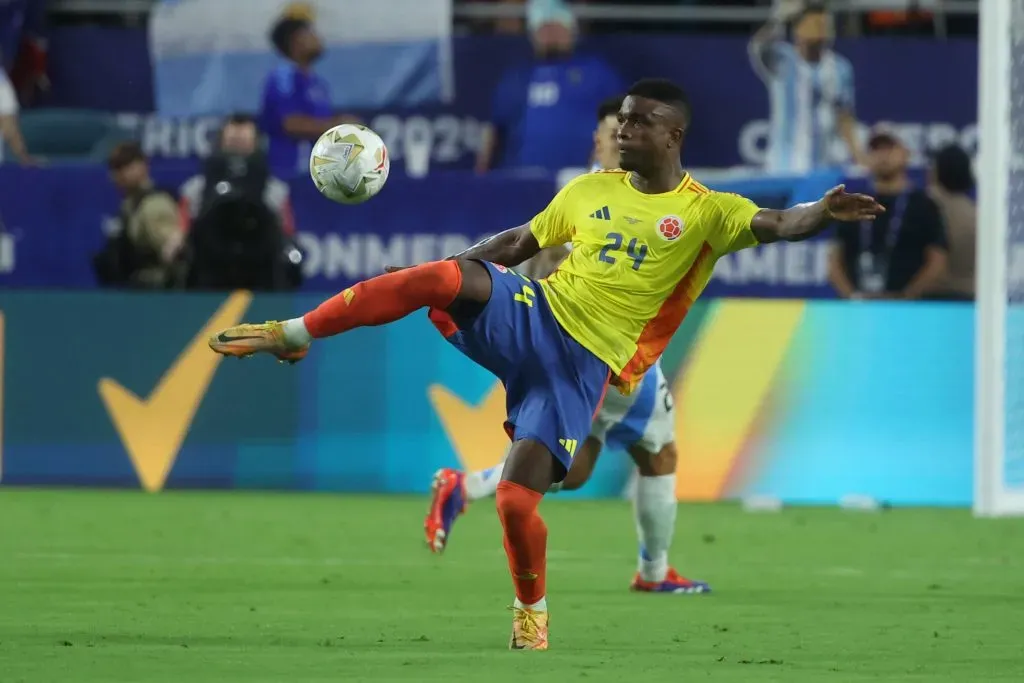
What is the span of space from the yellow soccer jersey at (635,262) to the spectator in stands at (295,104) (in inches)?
330

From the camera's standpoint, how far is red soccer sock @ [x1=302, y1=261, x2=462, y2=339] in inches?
273

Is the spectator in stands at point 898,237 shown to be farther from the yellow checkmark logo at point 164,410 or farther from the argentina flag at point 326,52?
the yellow checkmark logo at point 164,410

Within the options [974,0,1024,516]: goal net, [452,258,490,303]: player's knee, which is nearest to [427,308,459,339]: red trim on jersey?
[452,258,490,303]: player's knee

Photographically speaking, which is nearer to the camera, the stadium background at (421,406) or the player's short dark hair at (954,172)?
the stadium background at (421,406)

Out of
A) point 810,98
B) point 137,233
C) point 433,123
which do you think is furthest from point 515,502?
point 433,123

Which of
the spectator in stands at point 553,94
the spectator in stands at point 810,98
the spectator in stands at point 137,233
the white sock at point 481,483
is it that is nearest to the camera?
the white sock at point 481,483

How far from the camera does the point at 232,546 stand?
11.0 m

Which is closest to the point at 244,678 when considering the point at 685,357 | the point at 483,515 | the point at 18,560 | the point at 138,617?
the point at 138,617

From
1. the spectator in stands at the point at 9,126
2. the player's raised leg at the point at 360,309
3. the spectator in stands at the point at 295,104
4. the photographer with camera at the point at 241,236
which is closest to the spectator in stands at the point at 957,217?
the photographer with camera at the point at 241,236

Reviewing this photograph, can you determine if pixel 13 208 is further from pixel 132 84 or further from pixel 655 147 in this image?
pixel 655 147

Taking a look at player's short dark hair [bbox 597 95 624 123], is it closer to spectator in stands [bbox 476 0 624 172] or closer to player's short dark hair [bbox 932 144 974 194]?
player's short dark hair [bbox 932 144 974 194]

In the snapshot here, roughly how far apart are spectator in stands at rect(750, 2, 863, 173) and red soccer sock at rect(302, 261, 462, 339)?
28.7ft

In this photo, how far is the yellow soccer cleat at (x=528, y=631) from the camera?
7215mm

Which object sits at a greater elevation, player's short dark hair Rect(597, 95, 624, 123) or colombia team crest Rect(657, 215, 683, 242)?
player's short dark hair Rect(597, 95, 624, 123)
